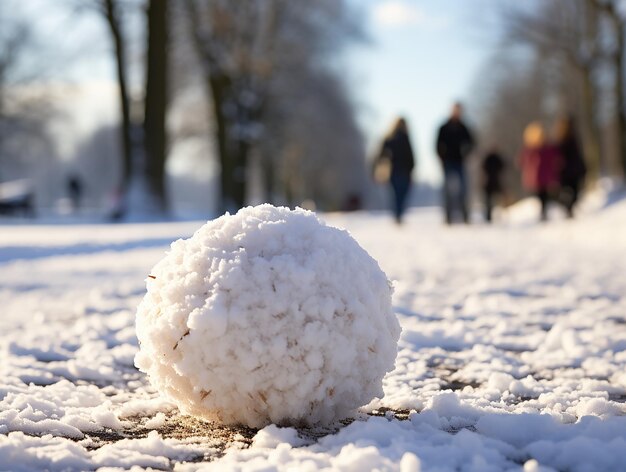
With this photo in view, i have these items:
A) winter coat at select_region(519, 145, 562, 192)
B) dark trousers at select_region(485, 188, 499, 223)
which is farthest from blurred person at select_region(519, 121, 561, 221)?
dark trousers at select_region(485, 188, 499, 223)

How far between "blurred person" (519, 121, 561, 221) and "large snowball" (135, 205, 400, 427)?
1459 cm

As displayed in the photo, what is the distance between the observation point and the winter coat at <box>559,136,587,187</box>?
1627cm

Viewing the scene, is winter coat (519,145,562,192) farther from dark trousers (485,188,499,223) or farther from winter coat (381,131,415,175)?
winter coat (381,131,415,175)

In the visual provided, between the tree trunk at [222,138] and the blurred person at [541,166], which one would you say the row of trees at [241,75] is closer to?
the tree trunk at [222,138]

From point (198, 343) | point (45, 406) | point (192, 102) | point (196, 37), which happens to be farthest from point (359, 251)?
point (192, 102)

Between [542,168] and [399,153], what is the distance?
173 inches

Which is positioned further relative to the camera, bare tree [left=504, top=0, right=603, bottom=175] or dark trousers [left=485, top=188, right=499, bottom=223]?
bare tree [left=504, top=0, right=603, bottom=175]

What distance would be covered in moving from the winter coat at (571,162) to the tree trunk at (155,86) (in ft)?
29.6

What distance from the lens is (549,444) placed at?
95.3 inches

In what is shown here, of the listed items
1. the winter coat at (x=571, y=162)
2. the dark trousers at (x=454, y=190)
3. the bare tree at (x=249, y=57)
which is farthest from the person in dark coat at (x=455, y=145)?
the bare tree at (x=249, y=57)

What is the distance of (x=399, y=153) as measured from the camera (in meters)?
14.5

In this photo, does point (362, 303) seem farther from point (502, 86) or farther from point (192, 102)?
point (502, 86)

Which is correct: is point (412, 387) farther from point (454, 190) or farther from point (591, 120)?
point (591, 120)

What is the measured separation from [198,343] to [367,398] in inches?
25.8
